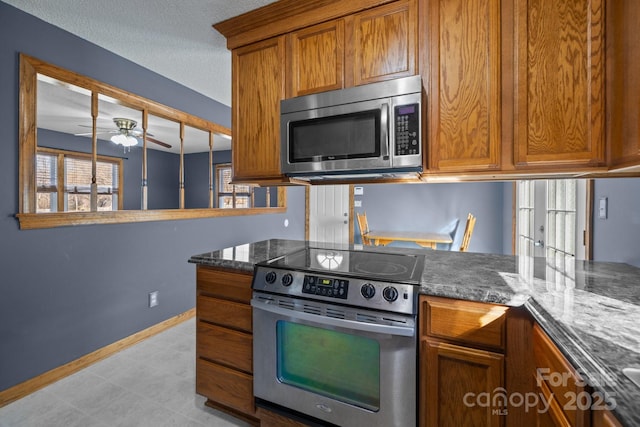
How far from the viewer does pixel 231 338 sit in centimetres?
168

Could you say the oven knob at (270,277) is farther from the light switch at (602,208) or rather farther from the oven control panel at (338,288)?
the light switch at (602,208)

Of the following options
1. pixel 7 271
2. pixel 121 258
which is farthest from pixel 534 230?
pixel 7 271

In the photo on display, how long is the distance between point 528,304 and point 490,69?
109cm

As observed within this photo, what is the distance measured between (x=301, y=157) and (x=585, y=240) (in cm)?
181

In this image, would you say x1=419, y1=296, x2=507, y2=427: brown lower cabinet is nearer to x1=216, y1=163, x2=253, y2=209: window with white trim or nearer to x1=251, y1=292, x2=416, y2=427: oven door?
x1=251, y1=292, x2=416, y2=427: oven door

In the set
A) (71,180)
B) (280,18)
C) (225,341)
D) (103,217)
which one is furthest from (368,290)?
(71,180)

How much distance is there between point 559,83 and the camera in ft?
4.37

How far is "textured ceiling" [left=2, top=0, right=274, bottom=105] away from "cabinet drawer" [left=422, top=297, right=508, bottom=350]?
1992 millimetres

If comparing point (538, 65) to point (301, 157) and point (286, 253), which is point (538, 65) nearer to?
point (301, 157)

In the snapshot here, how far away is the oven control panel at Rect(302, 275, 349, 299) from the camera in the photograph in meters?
1.33

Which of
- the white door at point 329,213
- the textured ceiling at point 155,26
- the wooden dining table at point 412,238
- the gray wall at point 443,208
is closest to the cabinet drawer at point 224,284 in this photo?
the textured ceiling at point 155,26

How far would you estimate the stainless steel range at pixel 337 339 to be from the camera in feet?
4.11

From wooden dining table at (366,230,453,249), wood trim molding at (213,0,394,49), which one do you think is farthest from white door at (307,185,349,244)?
wood trim molding at (213,0,394,49)

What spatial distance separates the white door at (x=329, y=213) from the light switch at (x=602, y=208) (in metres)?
3.98
